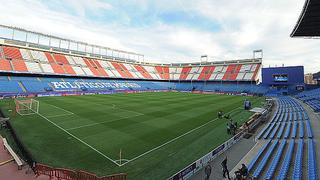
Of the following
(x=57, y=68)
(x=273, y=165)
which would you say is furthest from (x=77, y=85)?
(x=273, y=165)

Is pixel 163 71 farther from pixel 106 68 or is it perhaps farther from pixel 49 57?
pixel 49 57

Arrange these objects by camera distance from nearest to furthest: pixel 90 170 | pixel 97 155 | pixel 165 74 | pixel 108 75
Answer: pixel 90 170 → pixel 97 155 → pixel 108 75 → pixel 165 74

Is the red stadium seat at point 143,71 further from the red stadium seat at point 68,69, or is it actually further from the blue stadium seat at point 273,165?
the blue stadium seat at point 273,165

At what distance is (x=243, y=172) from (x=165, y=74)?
96930 millimetres

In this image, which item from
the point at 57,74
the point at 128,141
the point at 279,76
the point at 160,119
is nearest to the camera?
the point at 128,141

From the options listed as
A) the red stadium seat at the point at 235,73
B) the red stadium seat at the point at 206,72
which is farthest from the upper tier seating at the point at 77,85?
the red stadium seat at the point at 206,72

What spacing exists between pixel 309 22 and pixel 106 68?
72563 millimetres

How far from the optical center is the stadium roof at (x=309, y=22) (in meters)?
17.0

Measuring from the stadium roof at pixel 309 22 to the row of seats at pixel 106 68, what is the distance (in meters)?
57.5

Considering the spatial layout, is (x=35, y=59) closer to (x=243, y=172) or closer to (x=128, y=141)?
(x=128, y=141)

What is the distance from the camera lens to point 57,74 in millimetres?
63688

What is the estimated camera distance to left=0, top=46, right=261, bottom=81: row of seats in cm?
5950

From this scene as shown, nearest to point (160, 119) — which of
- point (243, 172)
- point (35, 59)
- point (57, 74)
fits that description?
point (243, 172)

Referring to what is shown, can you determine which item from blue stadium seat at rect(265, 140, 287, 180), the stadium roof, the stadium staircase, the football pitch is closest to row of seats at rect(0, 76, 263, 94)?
the football pitch
